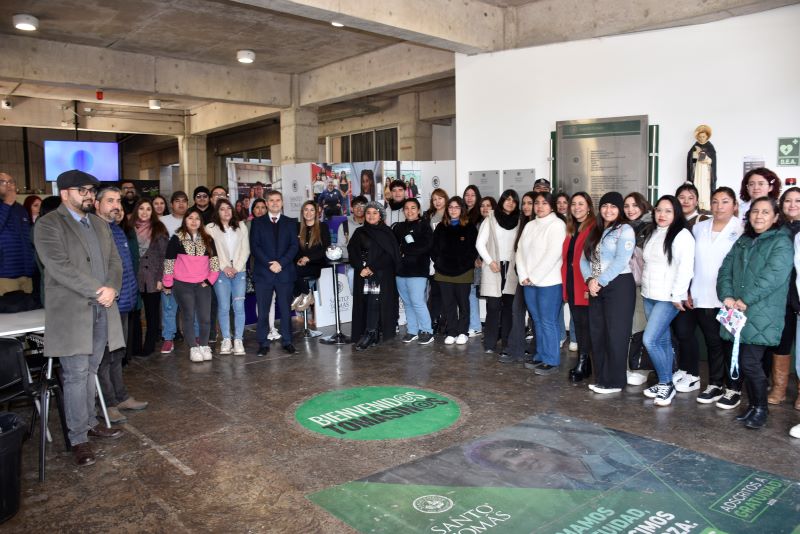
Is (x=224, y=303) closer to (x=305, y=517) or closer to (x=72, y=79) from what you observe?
(x=305, y=517)

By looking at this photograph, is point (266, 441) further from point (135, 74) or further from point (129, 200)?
point (135, 74)

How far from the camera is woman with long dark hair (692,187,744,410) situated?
463 cm

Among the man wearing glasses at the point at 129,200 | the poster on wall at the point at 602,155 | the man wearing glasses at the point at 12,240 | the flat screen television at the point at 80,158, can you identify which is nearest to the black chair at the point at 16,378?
the man wearing glasses at the point at 12,240

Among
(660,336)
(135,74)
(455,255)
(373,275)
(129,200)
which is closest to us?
(660,336)

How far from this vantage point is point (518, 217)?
6352mm

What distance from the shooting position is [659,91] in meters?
6.41

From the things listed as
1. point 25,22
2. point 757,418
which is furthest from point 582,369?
point 25,22

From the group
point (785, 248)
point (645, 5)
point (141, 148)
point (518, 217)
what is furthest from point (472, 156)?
point (141, 148)

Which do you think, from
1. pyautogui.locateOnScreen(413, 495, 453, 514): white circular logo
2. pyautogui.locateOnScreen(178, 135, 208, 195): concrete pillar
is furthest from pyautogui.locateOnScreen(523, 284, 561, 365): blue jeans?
pyautogui.locateOnScreen(178, 135, 208, 195): concrete pillar

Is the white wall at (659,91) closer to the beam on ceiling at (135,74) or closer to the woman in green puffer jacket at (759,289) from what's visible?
the woman in green puffer jacket at (759,289)

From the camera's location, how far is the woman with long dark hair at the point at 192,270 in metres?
5.95

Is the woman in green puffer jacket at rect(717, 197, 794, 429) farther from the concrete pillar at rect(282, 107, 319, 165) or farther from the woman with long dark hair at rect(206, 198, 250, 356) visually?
the concrete pillar at rect(282, 107, 319, 165)

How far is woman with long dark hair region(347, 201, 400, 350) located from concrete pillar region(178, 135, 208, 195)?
32.2 feet

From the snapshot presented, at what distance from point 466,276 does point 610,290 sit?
1.89m
